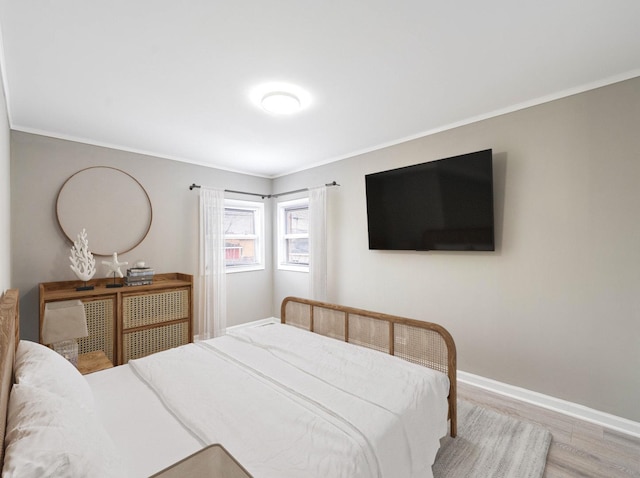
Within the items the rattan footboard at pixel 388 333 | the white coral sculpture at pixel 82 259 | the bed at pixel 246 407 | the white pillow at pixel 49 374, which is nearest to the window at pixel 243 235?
the white coral sculpture at pixel 82 259

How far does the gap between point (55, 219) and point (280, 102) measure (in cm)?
261

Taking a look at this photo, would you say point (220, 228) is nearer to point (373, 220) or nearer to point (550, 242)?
point (373, 220)

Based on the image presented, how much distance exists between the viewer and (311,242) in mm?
4078

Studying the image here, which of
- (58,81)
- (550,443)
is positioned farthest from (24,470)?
(550,443)

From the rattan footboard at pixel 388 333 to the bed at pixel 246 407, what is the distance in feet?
0.03

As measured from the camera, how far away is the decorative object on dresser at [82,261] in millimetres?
2939

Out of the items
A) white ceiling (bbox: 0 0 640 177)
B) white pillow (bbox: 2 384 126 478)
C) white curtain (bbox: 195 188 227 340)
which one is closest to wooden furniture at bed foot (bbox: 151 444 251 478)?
white pillow (bbox: 2 384 126 478)

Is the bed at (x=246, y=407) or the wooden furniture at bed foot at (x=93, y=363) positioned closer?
the bed at (x=246, y=407)

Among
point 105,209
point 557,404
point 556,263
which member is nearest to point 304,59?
point 556,263

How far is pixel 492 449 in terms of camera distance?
1900mm

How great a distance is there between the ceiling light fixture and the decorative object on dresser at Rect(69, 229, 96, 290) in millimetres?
2319

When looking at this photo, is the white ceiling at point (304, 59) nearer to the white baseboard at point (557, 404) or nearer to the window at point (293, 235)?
the window at point (293, 235)

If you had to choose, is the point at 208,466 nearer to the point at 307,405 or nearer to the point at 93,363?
the point at 307,405

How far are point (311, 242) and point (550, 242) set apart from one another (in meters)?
2.58
